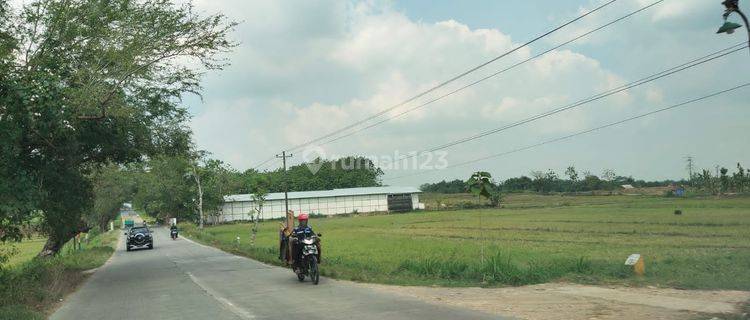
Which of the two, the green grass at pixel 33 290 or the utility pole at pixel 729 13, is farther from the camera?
the green grass at pixel 33 290

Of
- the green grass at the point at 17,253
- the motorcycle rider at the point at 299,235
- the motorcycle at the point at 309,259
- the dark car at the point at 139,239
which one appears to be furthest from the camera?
the dark car at the point at 139,239

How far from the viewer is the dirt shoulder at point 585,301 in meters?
9.53

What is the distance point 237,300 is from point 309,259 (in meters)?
3.05

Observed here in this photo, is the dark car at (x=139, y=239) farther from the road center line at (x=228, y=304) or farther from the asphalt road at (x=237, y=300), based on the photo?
the road center line at (x=228, y=304)

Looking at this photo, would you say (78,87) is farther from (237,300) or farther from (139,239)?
(139,239)

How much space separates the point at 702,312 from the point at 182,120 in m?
17.5

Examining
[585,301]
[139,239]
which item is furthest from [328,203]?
[585,301]

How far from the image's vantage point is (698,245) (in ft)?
81.1

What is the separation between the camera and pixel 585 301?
11.0 meters

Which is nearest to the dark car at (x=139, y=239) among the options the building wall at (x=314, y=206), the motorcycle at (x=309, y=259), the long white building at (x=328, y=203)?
the motorcycle at (x=309, y=259)

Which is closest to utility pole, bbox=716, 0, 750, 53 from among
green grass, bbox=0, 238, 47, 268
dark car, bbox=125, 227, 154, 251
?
green grass, bbox=0, 238, 47, 268

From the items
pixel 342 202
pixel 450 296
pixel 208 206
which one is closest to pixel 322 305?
pixel 450 296

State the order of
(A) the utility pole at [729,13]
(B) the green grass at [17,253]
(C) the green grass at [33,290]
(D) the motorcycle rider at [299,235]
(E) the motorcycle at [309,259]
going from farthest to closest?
(D) the motorcycle rider at [299,235]
(B) the green grass at [17,253]
(E) the motorcycle at [309,259]
(C) the green grass at [33,290]
(A) the utility pole at [729,13]

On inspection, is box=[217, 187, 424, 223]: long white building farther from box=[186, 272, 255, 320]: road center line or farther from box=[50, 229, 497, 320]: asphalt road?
box=[186, 272, 255, 320]: road center line
